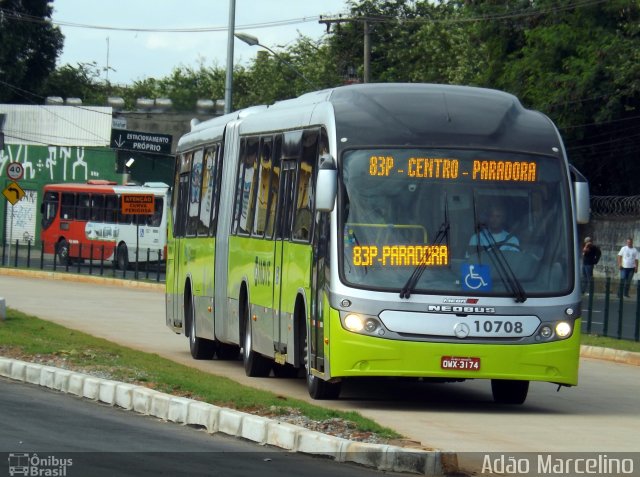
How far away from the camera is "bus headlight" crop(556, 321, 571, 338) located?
14.6m

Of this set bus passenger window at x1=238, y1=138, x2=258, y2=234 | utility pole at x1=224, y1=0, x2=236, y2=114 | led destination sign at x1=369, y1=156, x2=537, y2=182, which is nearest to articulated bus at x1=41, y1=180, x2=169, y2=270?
utility pole at x1=224, y1=0, x2=236, y2=114

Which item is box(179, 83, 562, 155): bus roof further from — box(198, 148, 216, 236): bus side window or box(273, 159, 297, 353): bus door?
box(198, 148, 216, 236): bus side window

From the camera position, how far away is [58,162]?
73.9 meters

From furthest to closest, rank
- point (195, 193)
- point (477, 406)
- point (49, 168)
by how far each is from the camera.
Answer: point (49, 168) → point (195, 193) → point (477, 406)

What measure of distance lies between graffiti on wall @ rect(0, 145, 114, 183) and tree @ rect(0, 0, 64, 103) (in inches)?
657

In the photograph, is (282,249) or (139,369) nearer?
(139,369)

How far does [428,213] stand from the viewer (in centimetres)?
1452

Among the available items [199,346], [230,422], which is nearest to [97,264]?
[199,346]

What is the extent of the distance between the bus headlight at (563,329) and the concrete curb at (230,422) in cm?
373

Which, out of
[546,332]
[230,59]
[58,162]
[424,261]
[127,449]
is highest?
[230,59]

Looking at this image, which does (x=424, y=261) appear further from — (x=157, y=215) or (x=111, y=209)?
(x=111, y=209)

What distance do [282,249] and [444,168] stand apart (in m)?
2.72

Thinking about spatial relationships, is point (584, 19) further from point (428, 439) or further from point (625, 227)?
point (428, 439)

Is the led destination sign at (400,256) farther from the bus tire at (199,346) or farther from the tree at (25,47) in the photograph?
the tree at (25,47)
